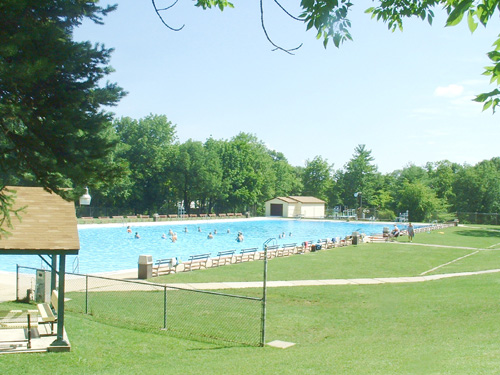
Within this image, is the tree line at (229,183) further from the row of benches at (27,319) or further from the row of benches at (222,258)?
the row of benches at (27,319)

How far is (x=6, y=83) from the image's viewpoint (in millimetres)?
7418

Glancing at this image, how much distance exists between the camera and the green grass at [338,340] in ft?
28.9

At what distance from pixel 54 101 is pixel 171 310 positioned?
8427 mm

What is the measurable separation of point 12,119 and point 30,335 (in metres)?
5.24

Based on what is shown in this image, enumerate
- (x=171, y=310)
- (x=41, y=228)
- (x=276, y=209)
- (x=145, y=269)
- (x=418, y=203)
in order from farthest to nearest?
(x=276, y=209) < (x=418, y=203) < (x=145, y=269) < (x=171, y=310) < (x=41, y=228)

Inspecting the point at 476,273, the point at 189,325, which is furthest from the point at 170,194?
the point at 189,325

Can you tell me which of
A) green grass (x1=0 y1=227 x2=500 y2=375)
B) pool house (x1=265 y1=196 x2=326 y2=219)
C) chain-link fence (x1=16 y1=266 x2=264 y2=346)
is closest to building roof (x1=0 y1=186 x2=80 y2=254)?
green grass (x1=0 y1=227 x2=500 y2=375)

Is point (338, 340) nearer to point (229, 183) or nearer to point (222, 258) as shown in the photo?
point (222, 258)

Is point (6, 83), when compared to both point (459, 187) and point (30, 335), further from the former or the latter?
point (459, 187)

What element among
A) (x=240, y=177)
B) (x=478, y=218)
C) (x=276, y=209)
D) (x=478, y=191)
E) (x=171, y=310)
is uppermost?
(x=240, y=177)

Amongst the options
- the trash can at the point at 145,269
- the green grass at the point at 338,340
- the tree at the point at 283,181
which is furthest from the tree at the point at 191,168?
the green grass at the point at 338,340

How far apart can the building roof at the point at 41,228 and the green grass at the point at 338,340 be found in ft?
7.67

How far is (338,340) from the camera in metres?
11.5

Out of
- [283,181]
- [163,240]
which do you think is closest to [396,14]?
[163,240]
